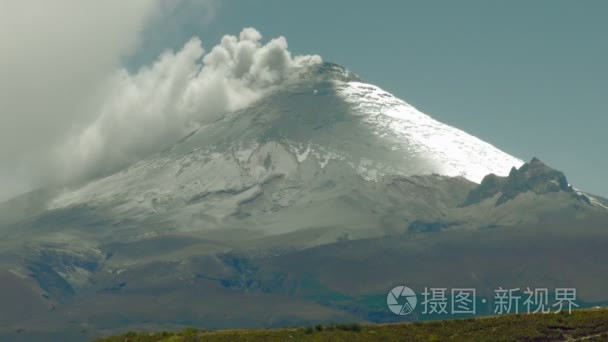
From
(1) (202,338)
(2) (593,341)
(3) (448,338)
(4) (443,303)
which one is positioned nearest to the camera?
(2) (593,341)

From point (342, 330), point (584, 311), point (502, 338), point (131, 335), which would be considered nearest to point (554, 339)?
point (502, 338)

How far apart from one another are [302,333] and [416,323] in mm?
9464

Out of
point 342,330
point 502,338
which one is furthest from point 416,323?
point 502,338

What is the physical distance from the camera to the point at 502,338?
90.4 metres

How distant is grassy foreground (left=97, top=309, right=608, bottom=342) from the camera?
300ft

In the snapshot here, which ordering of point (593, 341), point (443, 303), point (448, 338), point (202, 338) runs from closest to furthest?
point (593, 341), point (448, 338), point (202, 338), point (443, 303)

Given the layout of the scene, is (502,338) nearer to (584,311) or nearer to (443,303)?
(584,311)

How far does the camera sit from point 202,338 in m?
99.2

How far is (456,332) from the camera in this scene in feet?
312

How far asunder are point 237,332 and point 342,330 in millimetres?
8653

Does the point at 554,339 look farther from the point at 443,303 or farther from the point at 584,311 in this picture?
the point at 443,303

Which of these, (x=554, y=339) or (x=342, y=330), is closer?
(x=554, y=339)

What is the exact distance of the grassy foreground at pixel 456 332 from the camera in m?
91.3

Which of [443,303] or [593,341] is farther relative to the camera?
[443,303]
